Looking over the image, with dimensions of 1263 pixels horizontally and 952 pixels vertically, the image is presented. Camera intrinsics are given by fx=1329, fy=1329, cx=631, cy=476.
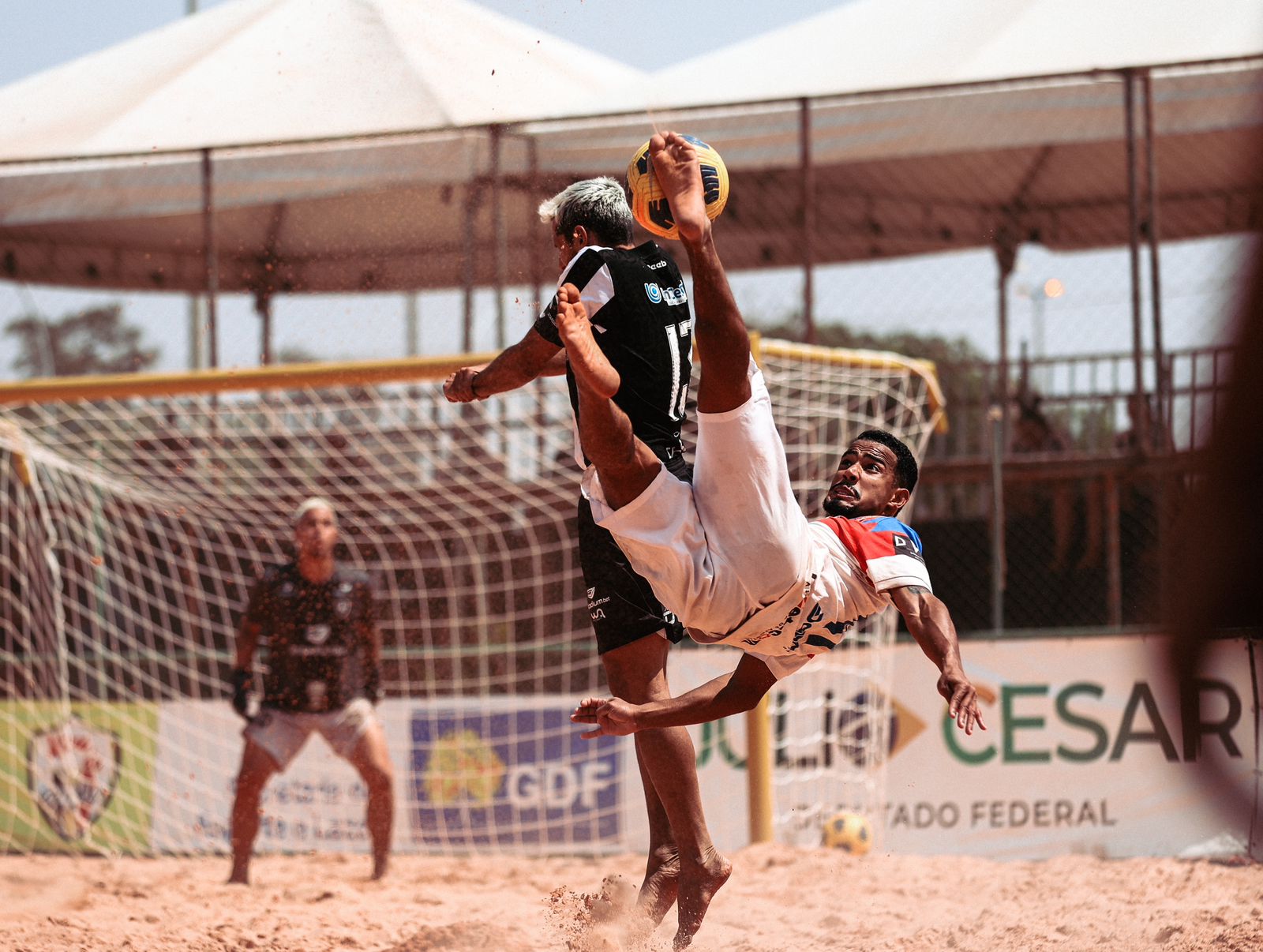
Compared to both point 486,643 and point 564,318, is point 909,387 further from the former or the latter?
point 564,318

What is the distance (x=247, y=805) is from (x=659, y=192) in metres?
4.83

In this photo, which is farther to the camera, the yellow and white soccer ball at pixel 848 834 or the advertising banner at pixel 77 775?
the advertising banner at pixel 77 775

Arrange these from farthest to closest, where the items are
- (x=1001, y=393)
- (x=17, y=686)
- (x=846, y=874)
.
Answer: (x=1001, y=393) < (x=17, y=686) < (x=846, y=874)

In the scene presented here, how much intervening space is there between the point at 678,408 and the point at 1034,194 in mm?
9955

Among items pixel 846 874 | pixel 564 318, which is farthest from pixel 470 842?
pixel 564 318

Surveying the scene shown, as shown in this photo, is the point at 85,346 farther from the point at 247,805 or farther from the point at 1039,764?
the point at 1039,764

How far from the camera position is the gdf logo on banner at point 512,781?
8.48 meters

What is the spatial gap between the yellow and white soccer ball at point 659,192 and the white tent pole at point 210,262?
7.33m

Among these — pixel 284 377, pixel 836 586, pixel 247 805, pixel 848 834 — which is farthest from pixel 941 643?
pixel 247 805

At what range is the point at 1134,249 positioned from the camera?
956 centimetres

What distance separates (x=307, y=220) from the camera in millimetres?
12008

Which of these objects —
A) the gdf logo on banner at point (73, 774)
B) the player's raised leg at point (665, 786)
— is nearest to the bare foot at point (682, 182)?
the player's raised leg at point (665, 786)

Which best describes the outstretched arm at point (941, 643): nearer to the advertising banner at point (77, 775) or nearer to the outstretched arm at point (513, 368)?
the outstretched arm at point (513, 368)

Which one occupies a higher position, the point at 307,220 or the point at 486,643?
the point at 307,220
